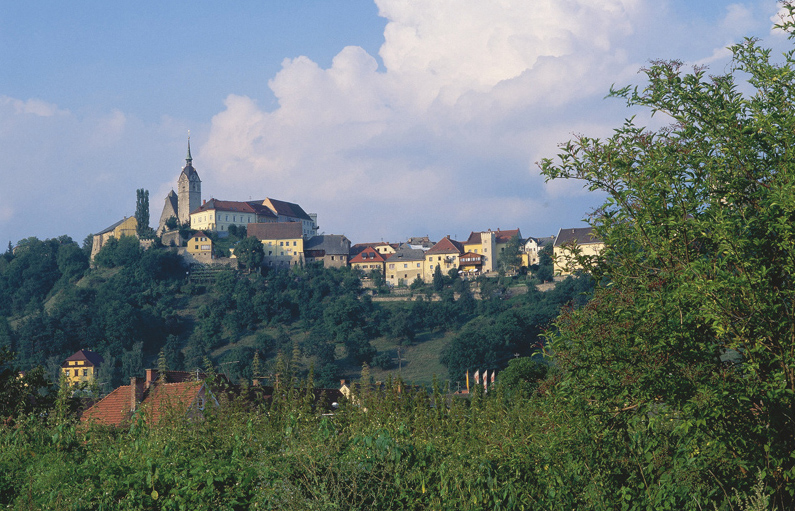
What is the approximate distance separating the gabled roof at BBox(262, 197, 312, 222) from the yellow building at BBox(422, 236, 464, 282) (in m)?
25.2

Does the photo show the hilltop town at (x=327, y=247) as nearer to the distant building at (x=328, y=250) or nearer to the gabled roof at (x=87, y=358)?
the distant building at (x=328, y=250)

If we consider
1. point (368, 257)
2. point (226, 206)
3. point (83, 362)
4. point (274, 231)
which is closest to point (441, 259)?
point (368, 257)

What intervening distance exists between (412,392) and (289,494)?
3197mm

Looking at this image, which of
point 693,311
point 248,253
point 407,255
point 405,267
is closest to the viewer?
point 693,311

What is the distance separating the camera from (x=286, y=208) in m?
125

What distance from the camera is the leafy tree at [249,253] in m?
106

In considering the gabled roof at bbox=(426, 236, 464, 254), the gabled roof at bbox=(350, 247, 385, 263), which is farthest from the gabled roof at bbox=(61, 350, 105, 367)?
the gabled roof at bbox=(426, 236, 464, 254)

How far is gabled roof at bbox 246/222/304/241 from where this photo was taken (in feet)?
362

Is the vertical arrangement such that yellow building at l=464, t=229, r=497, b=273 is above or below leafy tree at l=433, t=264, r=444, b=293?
above

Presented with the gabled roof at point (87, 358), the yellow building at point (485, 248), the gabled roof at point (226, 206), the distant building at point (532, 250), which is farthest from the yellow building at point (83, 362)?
the distant building at point (532, 250)

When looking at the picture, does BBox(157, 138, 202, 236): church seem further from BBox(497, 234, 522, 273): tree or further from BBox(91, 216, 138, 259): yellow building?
BBox(497, 234, 522, 273): tree

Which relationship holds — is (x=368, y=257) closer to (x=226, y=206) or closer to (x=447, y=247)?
(x=447, y=247)

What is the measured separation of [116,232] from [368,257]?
116ft

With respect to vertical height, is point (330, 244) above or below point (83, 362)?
above
